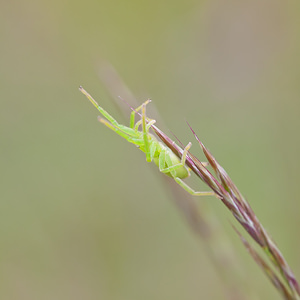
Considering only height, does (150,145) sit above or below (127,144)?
below

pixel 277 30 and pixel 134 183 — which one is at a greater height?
pixel 277 30

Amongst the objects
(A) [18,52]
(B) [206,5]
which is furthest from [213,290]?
(A) [18,52]

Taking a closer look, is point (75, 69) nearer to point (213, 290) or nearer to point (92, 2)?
point (92, 2)

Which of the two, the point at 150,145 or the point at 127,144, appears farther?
the point at 127,144

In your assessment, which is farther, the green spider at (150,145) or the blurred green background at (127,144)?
the blurred green background at (127,144)
